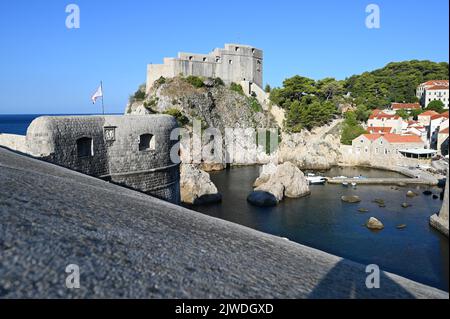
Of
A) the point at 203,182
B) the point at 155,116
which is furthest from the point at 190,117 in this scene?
the point at 155,116

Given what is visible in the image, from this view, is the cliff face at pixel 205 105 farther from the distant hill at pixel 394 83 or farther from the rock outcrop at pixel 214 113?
the distant hill at pixel 394 83

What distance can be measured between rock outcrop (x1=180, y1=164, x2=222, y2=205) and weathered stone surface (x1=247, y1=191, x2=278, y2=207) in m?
3.05

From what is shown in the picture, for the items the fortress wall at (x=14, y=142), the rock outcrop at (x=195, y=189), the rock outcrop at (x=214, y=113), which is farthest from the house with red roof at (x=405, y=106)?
the fortress wall at (x=14, y=142)

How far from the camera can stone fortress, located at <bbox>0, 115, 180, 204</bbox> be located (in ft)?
37.0

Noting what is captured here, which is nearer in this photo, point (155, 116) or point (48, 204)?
point (48, 204)

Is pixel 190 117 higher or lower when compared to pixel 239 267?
higher

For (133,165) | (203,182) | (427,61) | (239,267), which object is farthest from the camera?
(427,61)

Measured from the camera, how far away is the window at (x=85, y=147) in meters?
12.5

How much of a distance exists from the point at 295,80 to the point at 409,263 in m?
46.0

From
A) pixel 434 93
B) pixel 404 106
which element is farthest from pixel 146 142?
pixel 434 93

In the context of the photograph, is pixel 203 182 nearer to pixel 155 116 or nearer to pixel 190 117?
pixel 155 116

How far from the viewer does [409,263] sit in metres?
18.9

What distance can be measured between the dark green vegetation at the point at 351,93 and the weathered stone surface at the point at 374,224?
3211cm

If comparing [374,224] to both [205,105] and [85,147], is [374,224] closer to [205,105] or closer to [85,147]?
[85,147]
